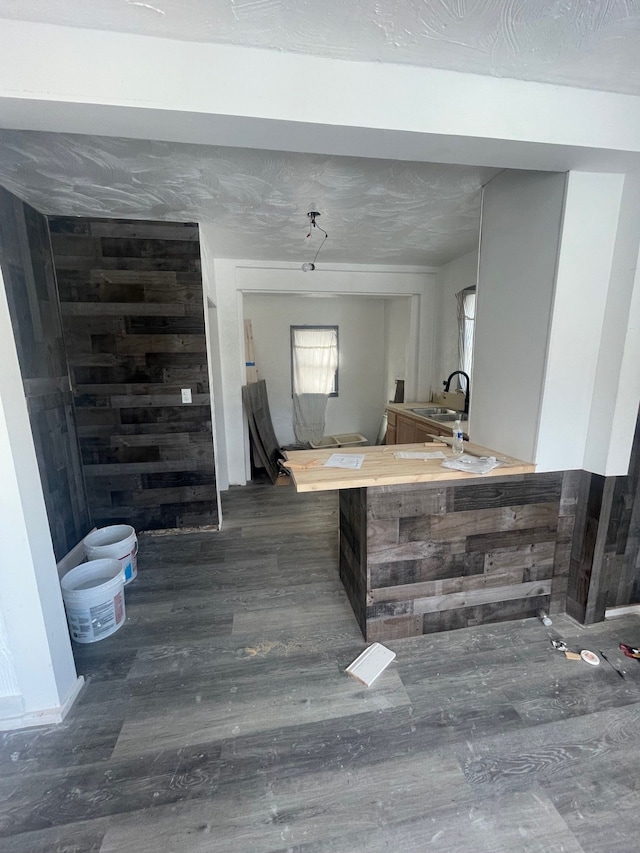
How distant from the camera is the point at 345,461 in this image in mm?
1797

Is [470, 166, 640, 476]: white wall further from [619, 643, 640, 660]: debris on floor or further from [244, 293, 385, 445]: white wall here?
[244, 293, 385, 445]: white wall

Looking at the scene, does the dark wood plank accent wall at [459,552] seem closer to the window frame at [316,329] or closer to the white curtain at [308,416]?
the white curtain at [308,416]

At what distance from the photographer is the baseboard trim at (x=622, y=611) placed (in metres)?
1.90

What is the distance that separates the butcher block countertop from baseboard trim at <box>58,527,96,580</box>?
5.91 feet

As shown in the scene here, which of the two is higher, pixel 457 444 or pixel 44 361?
pixel 44 361

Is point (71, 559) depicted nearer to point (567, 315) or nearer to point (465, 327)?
point (567, 315)

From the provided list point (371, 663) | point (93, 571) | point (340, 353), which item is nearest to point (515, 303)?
point (371, 663)

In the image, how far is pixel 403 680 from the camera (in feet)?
5.09

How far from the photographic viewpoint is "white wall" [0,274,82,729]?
123 cm

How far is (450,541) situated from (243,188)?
237 cm

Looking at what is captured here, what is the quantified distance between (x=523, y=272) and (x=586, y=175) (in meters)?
0.43

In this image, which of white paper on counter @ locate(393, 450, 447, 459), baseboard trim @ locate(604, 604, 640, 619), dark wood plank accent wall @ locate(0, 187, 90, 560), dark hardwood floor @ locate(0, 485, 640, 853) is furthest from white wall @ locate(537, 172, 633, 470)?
dark wood plank accent wall @ locate(0, 187, 90, 560)

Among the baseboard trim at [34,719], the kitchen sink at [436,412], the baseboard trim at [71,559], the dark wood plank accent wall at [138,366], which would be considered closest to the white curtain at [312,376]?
the kitchen sink at [436,412]

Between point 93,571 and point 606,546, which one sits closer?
point 606,546
